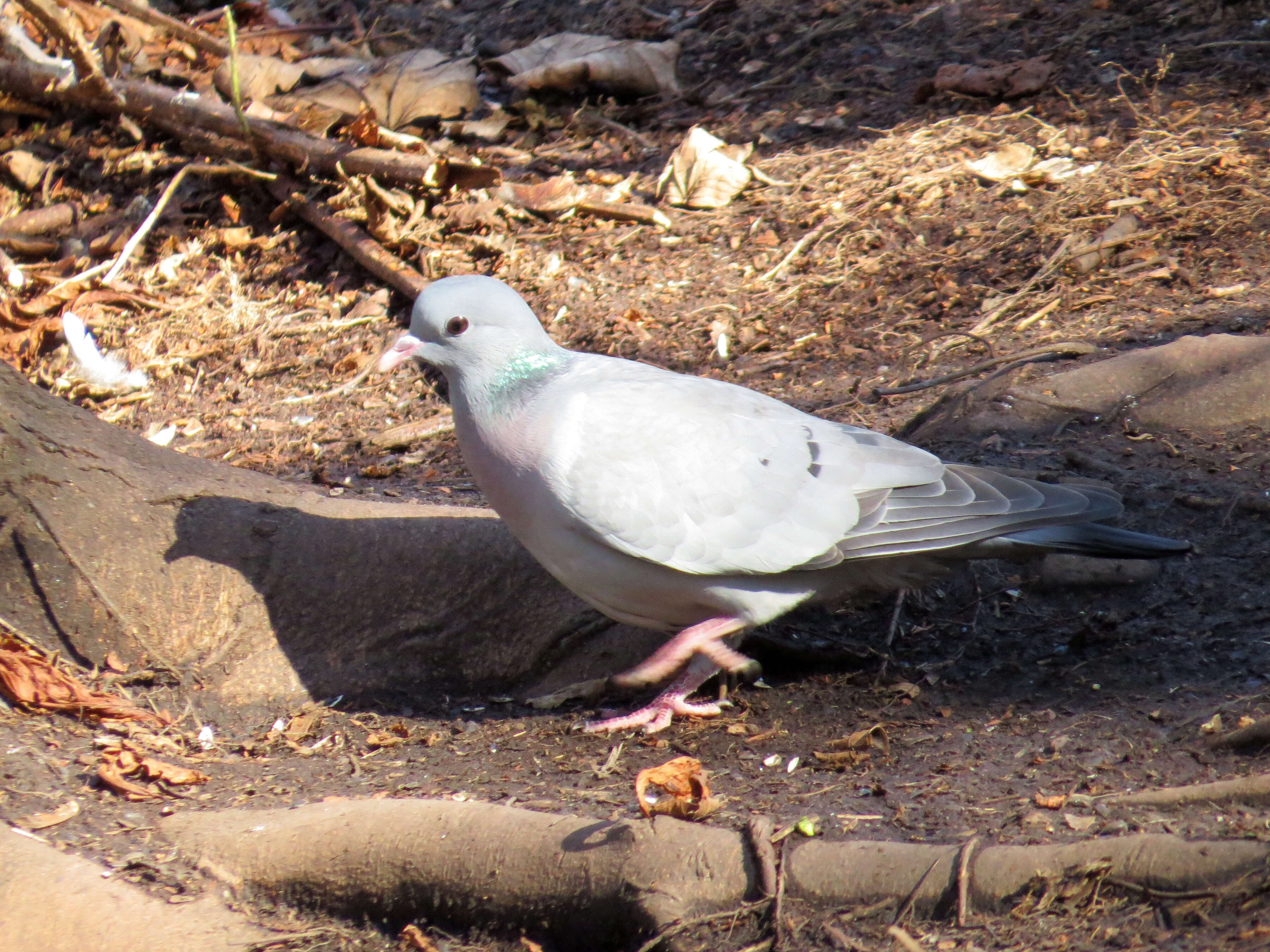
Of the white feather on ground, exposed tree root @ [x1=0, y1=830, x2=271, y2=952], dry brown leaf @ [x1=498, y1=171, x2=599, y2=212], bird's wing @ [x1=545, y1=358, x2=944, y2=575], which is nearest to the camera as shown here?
exposed tree root @ [x1=0, y1=830, x2=271, y2=952]

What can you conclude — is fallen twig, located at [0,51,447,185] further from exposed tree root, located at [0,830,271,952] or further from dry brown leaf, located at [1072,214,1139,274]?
exposed tree root, located at [0,830,271,952]

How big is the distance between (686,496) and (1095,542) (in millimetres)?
1114

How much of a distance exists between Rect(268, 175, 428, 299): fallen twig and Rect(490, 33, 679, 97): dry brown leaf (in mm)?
1702

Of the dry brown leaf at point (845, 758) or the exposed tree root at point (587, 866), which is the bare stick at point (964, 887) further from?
the dry brown leaf at point (845, 758)

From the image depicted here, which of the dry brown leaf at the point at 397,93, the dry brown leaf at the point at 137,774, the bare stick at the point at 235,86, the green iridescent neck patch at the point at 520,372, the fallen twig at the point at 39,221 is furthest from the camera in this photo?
the dry brown leaf at the point at 397,93

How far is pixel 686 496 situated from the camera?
302 centimetres

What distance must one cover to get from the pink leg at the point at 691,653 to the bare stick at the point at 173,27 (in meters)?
5.19

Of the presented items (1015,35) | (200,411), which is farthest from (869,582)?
(1015,35)

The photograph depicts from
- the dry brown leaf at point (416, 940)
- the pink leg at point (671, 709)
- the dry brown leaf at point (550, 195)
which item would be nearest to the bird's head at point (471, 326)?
the pink leg at point (671, 709)

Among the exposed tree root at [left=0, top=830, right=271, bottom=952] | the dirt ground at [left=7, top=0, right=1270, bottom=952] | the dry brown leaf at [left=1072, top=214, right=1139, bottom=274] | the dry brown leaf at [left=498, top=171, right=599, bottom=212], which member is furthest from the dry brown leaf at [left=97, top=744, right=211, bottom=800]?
the dry brown leaf at [left=498, top=171, right=599, bottom=212]

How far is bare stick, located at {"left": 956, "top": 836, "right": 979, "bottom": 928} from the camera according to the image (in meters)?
1.98

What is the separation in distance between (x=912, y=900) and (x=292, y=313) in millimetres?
4830

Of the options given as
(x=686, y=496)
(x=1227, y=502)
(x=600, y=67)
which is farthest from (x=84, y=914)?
(x=600, y=67)

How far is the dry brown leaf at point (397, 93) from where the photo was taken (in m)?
6.54
